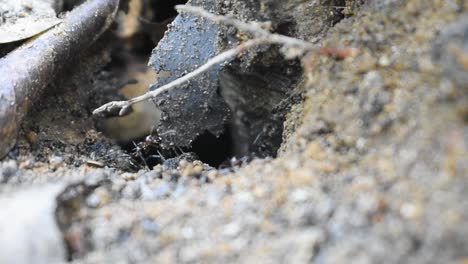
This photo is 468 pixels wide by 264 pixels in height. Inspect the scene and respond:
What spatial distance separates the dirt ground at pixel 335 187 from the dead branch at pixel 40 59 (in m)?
0.15

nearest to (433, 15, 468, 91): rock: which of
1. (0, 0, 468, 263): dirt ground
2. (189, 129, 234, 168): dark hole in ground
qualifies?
(0, 0, 468, 263): dirt ground

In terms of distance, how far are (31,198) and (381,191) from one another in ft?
2.37

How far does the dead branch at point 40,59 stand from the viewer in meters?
1.39

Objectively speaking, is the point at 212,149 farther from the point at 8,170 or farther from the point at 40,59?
the point at 8,170

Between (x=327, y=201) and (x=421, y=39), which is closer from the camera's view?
(x=327, y=201)

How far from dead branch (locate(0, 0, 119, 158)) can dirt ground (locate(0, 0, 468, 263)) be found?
15cm

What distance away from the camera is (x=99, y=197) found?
1.12 meters

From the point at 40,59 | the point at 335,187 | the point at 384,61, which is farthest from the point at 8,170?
the point at 384,61

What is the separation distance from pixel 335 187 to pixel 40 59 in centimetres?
106

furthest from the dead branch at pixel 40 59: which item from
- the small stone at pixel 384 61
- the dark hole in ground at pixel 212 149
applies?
the small stone at pixel 384 61

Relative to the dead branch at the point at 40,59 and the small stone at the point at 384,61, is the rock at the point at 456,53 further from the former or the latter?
the dead branch at the point at 40,59

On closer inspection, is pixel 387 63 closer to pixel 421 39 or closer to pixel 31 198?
pixel 421 39

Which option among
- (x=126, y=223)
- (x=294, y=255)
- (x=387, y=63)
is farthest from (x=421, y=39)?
(x=126, y=223)

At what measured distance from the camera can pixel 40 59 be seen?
5.11ft
